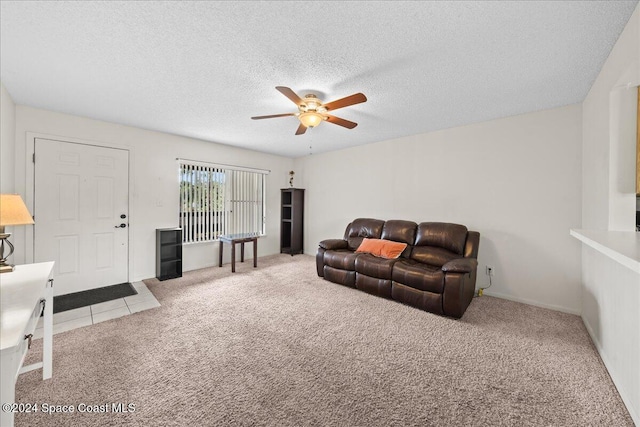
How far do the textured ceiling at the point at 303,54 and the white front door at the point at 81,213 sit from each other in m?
0.65

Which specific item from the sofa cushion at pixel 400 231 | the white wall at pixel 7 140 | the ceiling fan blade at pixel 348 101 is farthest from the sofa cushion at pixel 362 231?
the white wall at pixel 7 140

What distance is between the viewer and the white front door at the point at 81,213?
10.3ft

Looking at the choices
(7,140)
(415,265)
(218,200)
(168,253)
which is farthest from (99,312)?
(415,265)

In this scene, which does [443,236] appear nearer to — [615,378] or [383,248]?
[383,248]

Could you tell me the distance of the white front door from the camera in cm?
315

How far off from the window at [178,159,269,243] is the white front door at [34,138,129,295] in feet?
2.90

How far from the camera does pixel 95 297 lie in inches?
125

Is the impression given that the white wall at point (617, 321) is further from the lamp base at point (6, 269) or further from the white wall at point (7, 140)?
the white wall at point (7, 140)

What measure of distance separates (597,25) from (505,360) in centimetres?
242

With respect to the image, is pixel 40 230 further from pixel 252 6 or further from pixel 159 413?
pixel 252 6

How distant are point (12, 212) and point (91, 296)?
6.04 ft

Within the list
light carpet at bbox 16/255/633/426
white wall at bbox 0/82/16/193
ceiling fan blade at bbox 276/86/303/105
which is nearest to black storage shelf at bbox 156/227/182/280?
light carpet at bbox 16/255/633/426

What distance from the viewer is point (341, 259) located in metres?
3.65

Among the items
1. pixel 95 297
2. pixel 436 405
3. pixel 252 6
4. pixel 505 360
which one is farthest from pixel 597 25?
pixel 95 297
